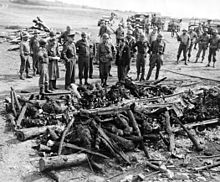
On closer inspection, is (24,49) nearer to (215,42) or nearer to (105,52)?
(105,52)

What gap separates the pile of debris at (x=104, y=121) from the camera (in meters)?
6.60

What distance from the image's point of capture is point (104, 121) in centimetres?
738

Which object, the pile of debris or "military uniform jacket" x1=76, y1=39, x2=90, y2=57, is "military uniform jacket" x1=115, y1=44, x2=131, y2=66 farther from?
the pile of debris

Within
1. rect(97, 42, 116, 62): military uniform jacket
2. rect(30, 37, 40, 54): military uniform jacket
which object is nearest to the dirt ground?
rect(30, 37, 40, 54): military uniform jacket

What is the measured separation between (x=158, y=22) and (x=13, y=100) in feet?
90.9

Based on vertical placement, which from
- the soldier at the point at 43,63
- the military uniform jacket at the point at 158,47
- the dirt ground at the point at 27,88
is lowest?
the dirt ground at the point at 27,88

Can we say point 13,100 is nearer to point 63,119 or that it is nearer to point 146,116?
point 63,119

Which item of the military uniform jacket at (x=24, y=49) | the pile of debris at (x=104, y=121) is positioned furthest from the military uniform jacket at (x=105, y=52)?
the military uniform jacket at (x=24, y=49)

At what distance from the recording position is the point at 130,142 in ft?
22.6

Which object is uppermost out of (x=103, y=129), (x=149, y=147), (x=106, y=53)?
(x=106, y=53)

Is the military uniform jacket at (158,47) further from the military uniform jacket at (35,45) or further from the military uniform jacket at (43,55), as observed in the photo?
the military uniform jacket at (35,45)

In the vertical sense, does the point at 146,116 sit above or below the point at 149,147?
above

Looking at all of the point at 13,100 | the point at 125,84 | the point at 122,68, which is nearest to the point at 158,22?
the point at 122,68

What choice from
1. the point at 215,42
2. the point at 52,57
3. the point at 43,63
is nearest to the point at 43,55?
the point at 43,63
